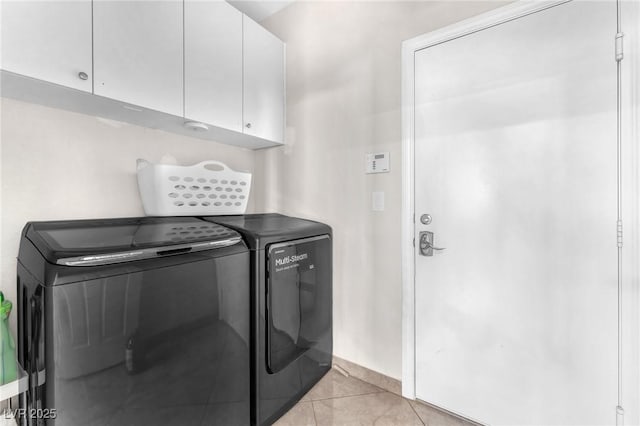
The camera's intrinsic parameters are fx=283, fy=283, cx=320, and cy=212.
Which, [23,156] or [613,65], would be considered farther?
[23,156]

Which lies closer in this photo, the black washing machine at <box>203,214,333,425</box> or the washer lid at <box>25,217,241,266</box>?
the washer lid at <box>25,217,241,266</box>

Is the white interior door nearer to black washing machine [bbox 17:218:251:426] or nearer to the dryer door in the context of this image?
the dryer door

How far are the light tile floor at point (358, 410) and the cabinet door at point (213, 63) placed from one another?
5.62 feet

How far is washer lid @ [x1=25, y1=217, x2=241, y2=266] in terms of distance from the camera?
920 mm

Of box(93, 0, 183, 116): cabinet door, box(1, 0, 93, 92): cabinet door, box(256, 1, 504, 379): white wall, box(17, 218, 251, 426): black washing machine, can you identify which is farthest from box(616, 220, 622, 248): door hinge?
box(1, 0, 93, 92): cabinet door

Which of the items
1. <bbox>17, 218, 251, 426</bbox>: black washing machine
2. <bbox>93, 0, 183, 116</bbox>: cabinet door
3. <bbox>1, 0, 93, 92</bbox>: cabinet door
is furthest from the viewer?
<bbox>93, 0, 183, 116</bbox>: cabinet door

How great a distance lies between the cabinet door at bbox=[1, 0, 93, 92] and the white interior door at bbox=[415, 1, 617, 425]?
160 centimetres

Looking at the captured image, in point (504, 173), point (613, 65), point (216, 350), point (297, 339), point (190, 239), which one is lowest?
point (297, 339)

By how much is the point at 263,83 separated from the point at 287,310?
1.54 meters

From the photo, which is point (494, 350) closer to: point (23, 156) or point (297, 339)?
point (297, 339)

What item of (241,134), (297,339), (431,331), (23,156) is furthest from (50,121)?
(431,331)

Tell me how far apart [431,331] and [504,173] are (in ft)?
3.00

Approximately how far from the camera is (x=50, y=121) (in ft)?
4.52

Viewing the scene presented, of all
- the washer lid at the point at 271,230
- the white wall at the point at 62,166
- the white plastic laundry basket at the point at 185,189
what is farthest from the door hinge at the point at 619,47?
the white wall at the point at 62,166
